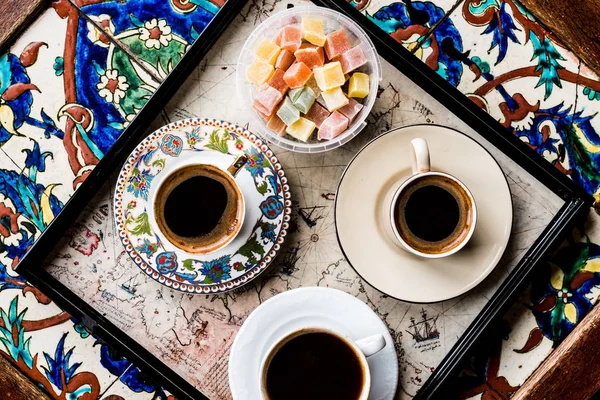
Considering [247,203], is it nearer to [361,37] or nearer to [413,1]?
[361,37]

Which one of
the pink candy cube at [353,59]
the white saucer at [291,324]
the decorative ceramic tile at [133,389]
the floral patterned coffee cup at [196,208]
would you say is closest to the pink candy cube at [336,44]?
the pink candy cube at [353,59]

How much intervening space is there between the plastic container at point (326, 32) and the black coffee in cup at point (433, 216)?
7.3 inches

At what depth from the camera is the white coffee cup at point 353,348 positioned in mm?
1048

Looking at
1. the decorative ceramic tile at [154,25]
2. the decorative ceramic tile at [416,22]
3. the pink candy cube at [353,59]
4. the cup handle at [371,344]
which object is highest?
the decorative ceramic tile at [416,22]

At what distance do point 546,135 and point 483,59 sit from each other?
8.5 inches

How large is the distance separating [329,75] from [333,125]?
0.10 m

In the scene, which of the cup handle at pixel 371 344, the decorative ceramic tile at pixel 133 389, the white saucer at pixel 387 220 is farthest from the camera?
the decorative ceramic tile at pixel 133 389

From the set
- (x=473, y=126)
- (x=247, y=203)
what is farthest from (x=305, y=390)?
(x=473, y=126)

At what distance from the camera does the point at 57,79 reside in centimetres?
129

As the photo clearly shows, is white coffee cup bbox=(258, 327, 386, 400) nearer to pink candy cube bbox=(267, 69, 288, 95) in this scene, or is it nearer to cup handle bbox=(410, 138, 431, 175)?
cup handle bbox=(410, 138, 431, 175)

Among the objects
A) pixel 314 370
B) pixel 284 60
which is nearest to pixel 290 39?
pixel 284 60

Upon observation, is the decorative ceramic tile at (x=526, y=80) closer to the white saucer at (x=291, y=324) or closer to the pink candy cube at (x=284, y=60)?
the pink candy cube at (x=284, y=60)

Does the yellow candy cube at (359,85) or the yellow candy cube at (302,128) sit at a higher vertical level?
the yellow candy cube at (359,85)

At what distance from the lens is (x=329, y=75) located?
116cm
